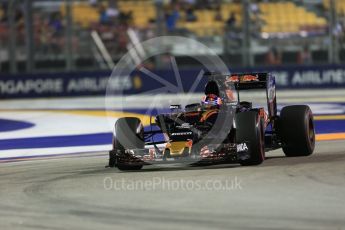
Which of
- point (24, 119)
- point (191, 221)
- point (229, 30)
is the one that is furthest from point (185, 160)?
point (229, 30)

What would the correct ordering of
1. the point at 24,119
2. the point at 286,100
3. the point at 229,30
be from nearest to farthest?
the point at 24,119, the point at 286,100, the point at 229,30

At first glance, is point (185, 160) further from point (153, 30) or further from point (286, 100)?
point (153, 30)

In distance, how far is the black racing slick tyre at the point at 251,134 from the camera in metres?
9.25

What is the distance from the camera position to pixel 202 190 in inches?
305

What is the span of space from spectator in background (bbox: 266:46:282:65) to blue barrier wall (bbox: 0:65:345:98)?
27 cm

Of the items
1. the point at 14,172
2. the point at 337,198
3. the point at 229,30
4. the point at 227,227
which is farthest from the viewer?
the point at 229,30

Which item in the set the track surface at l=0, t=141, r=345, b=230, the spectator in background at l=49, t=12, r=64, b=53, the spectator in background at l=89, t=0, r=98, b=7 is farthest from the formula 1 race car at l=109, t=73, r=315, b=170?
the spectator in background at l=89, t=0, r=98, b=7

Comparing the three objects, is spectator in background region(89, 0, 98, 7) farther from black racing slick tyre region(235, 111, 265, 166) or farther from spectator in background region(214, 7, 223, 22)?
black racing slick tyre region(235, 111, 265, 166)

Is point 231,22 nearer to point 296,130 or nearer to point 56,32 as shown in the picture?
point 56,32

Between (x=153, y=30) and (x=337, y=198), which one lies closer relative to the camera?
(x=337, y=198)

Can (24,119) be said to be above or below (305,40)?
below

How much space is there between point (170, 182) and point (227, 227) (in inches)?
100

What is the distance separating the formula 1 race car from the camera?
30.4ft

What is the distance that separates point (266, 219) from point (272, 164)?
3.53m
